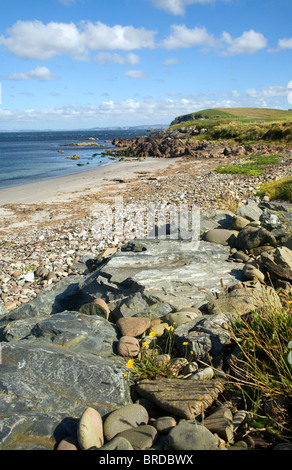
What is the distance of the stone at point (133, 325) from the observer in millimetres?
3974

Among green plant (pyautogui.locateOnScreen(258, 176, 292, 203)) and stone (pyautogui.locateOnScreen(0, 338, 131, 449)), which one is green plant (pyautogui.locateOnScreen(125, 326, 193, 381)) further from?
green plant (pyautogui.locateOnScreen(258, 176, 292, 203))

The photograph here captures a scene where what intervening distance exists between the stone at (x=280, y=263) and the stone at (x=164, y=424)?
2754mm

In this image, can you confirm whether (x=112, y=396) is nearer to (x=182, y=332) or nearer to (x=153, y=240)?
(x=182, y=332)

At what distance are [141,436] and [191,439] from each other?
380 millimetres

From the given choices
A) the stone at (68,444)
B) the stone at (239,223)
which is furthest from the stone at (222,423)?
the stone at (239,223)

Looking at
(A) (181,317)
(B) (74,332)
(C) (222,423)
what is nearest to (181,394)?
(C) (222,423)

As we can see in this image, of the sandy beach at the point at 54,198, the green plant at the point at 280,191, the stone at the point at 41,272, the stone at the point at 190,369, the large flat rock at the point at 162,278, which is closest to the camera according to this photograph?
the stone at the point at 190,369

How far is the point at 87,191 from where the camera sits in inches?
791

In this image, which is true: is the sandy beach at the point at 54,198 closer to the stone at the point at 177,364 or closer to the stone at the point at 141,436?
the stone at the point at 177,364

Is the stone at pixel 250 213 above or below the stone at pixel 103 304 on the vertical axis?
above

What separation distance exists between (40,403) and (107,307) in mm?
2001

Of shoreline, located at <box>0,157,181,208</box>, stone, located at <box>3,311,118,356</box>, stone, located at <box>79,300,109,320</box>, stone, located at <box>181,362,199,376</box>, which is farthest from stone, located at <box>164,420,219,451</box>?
shoreline, located at <box>0,157,181,208</box>

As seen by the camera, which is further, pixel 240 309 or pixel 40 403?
pixel 240 309

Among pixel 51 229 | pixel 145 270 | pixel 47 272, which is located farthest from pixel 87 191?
pixel 145 270
